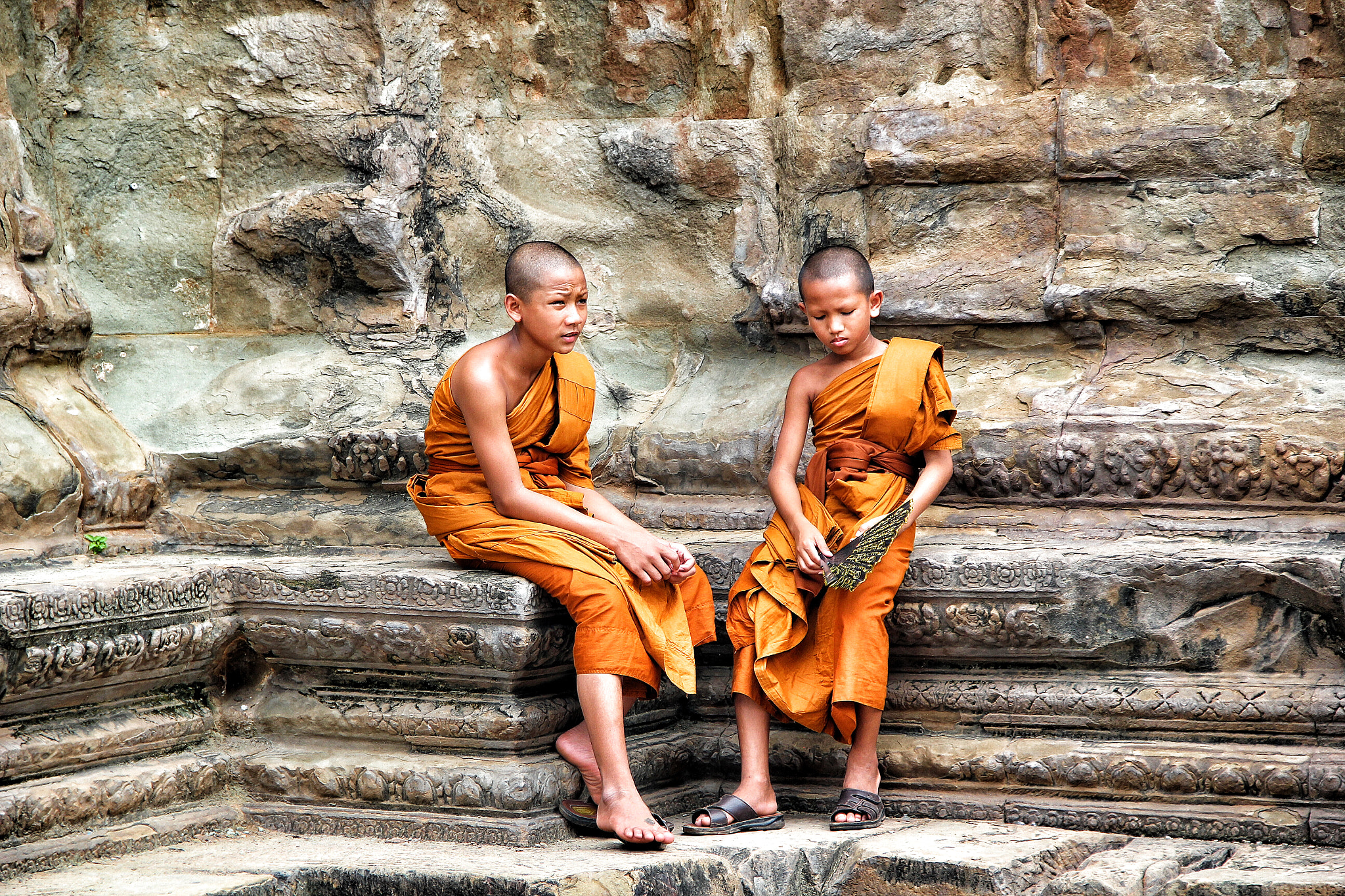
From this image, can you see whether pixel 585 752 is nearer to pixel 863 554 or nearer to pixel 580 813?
pixel 580 813

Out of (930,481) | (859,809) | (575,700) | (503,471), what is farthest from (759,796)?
(503,471)

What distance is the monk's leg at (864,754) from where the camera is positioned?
11.0 ft

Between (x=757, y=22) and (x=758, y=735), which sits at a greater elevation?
(x=757, y=22)

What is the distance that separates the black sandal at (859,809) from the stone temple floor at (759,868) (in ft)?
0.13

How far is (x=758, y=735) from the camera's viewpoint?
3396 millimetres

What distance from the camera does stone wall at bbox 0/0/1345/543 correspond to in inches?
148

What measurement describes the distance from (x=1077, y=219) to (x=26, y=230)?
306 centimetres

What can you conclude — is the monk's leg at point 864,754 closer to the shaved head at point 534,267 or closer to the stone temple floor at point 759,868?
the stone temple floor at point 759,868

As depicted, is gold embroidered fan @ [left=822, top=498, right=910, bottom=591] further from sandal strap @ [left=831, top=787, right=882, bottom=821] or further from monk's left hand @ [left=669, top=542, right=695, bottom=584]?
sandal strap @ [left=831, top=787, right=882, bottom=821]

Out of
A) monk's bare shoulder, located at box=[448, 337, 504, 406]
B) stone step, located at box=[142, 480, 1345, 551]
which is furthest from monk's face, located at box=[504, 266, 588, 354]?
stone step, located at box=[142, 480, 1345, 551]

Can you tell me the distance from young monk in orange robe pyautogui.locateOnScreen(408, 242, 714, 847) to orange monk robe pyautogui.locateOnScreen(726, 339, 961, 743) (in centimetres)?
16

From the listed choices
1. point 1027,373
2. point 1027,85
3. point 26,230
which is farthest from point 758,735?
point 26,230

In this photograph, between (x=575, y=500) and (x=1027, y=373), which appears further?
(x=1027, y=373)

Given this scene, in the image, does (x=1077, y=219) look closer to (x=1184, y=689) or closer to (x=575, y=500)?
(x=1184, y=689)
